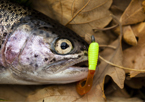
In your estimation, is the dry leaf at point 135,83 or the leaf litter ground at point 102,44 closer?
the leaf litter ground at point 102,44

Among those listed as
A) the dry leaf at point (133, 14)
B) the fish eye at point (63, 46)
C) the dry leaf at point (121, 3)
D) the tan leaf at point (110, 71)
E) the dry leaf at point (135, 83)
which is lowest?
the dry leaf at point (135, 83)

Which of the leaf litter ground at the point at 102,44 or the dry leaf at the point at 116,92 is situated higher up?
the leaf litter ground at the point at 102,44

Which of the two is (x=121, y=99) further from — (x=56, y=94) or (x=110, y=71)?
(x=56, y=94)

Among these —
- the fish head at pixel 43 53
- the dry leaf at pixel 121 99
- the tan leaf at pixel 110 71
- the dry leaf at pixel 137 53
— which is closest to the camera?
the fish head at pixel 43 53

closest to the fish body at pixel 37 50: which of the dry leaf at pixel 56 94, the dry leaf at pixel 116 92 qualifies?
the dry leaf at pixel 56 94

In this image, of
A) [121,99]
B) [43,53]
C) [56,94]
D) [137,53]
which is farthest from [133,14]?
[56,94]

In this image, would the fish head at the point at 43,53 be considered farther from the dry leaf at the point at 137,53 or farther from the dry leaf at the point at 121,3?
the dry leaf at the point at 121,3

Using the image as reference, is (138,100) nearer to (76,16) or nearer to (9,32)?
(76,16)
